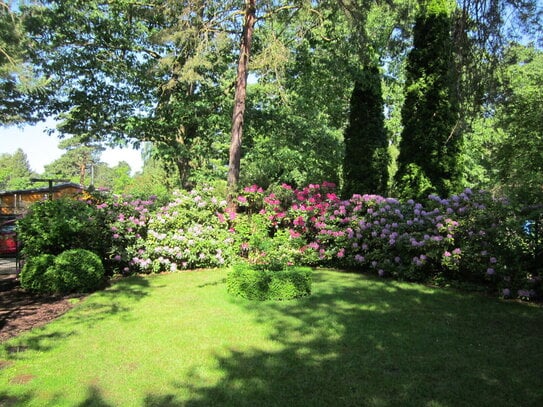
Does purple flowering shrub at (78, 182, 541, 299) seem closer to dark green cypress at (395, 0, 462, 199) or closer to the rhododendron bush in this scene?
the rhododendron bush

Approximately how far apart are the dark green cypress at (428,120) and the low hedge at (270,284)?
19.6ft

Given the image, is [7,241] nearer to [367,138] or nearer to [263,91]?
[263,91]

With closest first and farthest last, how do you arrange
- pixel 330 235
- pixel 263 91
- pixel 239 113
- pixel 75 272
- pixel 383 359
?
pixel 383 359
pixel 75 272
pixel 330 235
pixel 239 113
pixel 263 91

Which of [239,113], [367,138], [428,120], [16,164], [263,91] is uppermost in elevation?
[16,164]

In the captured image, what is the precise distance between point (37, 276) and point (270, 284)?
382 centimetres

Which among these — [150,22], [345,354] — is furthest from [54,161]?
[345,354]

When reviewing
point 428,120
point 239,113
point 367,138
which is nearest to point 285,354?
point 239,113

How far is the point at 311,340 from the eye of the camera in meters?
4.19

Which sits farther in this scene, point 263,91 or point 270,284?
point 263,91

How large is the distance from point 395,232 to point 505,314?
8.17 feet

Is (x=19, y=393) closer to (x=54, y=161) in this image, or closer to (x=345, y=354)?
(x=345, y=354)

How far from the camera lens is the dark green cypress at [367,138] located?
493 inches

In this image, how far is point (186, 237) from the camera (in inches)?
340

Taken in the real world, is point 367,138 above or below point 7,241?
above
